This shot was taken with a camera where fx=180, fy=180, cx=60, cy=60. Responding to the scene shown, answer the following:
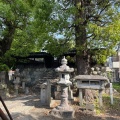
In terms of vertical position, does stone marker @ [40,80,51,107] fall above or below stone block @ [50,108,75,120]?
above

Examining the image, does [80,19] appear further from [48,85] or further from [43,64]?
[43,64]

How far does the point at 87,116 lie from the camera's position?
7316mm

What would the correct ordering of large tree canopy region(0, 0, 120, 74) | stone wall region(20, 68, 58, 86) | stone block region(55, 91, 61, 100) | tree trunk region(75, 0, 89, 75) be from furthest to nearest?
stone wall region(20, 68, 58, 86) < stone block region(55, 91, 61, 100) < tree trunk region(75, 0, 89, 75) < large tree canopy region(0, 0, 120, 74)

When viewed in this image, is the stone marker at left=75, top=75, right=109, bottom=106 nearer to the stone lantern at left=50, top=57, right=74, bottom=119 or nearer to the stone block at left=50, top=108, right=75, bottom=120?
the stone lantern at left=50, top=57, right=74, bottom=119

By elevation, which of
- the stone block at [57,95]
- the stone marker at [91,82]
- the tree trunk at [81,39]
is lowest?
the stone block at [57,95]

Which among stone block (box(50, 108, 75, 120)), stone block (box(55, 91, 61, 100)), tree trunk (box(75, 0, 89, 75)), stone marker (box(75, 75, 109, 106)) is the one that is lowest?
stone block (box(50, 108, 75, 120))

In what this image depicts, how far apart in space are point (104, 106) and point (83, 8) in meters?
5.00

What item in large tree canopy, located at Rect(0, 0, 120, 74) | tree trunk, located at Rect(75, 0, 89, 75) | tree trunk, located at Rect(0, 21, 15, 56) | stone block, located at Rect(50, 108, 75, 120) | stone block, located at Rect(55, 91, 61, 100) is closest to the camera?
stone block, located at Rect(50, 108, 75, 120)

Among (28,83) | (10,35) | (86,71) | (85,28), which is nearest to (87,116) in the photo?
(86,71)

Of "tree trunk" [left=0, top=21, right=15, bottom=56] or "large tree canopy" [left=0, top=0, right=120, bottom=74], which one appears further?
"tree trunk" [left=0, top=21, right=15, bottom=56]

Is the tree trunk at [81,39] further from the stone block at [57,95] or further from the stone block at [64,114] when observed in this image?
the stone block at [64,114]

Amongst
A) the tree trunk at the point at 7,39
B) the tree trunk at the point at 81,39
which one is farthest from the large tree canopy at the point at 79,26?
the tree trunk at the point at 7,39

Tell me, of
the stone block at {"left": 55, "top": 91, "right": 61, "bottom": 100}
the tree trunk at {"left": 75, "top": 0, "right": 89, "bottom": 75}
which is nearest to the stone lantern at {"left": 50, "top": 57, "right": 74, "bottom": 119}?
the tree trunk at {"left": 75, "top": 0, "right": 89, "bottom": 75}

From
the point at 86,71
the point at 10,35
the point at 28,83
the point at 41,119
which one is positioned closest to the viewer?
the point at 41,119
